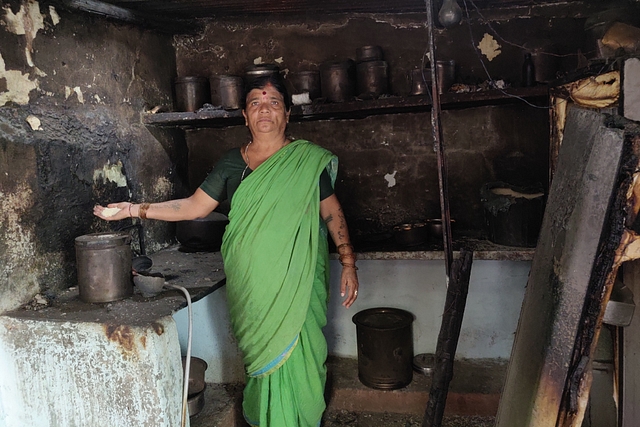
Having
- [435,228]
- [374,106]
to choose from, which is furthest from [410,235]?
[374,106]

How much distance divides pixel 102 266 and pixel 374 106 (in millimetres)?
1619

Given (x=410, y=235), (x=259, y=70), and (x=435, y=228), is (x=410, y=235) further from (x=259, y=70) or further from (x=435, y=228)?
(x=259, y=70)

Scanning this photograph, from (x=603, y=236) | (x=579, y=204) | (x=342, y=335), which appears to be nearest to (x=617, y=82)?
(x=579, y=204)

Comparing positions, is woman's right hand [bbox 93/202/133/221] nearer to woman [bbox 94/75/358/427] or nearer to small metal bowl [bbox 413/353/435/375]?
woman [bbox 94/75/358/427]

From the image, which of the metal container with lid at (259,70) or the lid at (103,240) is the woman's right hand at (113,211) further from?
the metal container with lid at (259,70)

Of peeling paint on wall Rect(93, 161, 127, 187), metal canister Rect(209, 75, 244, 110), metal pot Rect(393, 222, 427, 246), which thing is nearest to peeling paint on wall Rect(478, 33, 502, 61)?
metal pot Rect(393, 222, 427, 246)

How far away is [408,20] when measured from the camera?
3.09 meters

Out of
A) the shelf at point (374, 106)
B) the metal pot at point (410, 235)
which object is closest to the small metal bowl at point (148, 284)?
the shelf at point (374, 106)

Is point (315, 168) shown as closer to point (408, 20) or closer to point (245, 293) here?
point (245, 293)

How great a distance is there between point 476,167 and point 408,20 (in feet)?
3.42

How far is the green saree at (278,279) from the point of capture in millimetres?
2219

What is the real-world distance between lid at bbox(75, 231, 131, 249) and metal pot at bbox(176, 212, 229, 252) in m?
0.87

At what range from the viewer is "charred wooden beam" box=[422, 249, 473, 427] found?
1948mm

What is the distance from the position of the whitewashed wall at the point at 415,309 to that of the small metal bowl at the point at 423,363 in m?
0.08
